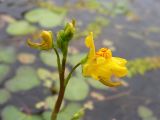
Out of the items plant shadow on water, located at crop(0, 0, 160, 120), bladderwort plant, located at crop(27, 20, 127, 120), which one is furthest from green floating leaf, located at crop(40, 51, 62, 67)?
bladderwort plant, located at crop(27, 20, 127, 120)

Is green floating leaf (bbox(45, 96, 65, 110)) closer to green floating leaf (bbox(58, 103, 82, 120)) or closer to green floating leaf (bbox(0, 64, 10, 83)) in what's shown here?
green floating leaf (bbox(58, 103, 82, 120))

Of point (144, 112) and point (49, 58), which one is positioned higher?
point (49, 58)

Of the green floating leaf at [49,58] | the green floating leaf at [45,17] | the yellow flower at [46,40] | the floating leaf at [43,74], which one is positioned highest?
the yellow flower at [46,40]

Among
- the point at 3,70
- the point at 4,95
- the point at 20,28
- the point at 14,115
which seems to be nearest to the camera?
the point at 14,115

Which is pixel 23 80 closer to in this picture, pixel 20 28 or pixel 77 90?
pixel 77 90

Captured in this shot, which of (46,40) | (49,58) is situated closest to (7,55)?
(49,58)

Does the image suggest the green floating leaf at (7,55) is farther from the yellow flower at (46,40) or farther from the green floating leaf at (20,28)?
the yellow flower at (46,40)

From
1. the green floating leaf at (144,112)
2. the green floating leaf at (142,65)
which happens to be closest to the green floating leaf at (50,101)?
the green floating leaf at (144,112)
